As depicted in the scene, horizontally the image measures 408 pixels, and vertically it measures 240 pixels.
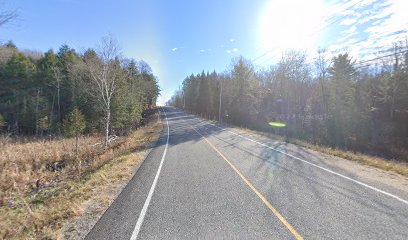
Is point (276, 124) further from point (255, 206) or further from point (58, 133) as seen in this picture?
point (255, 206)

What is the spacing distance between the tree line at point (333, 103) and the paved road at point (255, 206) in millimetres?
22814

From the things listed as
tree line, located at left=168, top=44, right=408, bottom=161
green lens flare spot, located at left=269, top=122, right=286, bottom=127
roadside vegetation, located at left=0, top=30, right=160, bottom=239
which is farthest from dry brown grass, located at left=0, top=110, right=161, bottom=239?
green lens flare spot, located at left=269, top=122, right=286, bottom=127

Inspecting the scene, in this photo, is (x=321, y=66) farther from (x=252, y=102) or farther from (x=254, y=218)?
(x=254, y=218)

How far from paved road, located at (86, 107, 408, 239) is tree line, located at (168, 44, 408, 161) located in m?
22.8

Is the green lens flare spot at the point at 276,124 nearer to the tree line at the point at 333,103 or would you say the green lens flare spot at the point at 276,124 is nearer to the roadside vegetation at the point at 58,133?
the tree line at the point at 333,103

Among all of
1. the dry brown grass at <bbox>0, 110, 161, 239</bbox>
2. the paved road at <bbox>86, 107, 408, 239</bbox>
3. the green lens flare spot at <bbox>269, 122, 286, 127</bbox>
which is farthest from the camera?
the green lens flare spot at <bbox>269, 122, 286, 127</bbox>

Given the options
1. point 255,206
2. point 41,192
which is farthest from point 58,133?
point 255,206

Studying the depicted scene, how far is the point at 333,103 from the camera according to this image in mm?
40656

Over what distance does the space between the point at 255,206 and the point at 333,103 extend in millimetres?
40030

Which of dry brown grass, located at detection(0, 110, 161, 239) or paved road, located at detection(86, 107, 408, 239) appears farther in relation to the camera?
dry brown grass, located at detection(0, 110, 161, 239)

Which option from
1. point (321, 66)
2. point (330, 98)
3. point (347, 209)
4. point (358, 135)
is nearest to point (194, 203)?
point (347, 209)

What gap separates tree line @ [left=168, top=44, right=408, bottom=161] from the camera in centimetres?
3559

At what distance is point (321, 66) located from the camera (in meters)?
45.8

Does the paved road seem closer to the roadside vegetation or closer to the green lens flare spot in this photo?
the roadside vegetation
